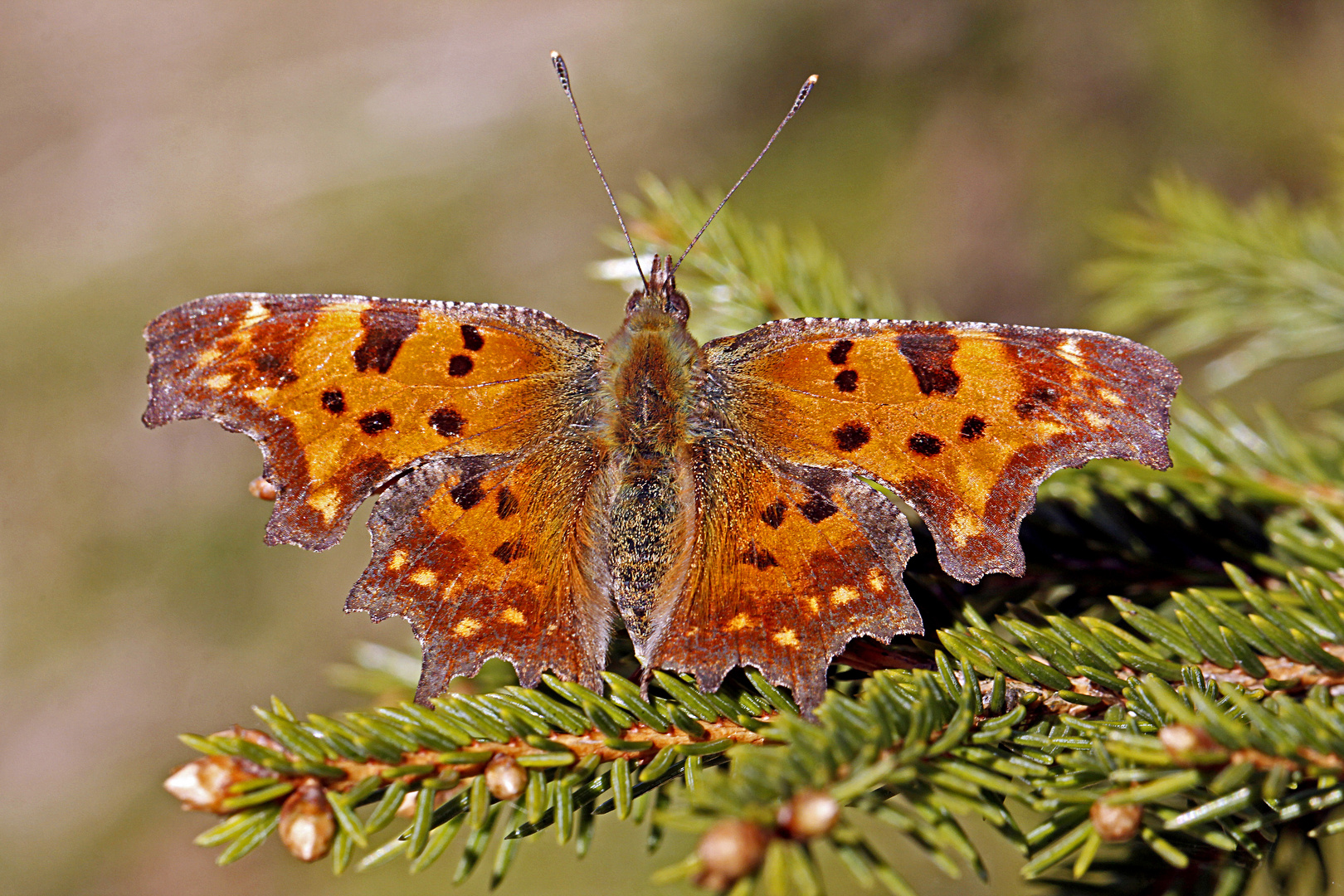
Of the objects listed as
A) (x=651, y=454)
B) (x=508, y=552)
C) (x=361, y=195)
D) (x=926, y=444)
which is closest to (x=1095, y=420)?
(x=926, y=444)

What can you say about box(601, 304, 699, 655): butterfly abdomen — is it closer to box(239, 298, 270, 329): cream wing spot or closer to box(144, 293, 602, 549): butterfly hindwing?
box(144, 293, 602, 549): butterfly hindwing

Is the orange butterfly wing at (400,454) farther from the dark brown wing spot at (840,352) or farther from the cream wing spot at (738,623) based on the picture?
the dark brown wing spot at (840,352)

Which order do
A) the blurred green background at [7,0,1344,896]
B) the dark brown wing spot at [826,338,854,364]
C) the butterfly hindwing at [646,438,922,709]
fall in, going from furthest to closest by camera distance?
the blurred green background at [7,0,1344,896] → the dark brown wing spot at [826,338,854,364] → the butterfly hindwing at [646,438,922,709]

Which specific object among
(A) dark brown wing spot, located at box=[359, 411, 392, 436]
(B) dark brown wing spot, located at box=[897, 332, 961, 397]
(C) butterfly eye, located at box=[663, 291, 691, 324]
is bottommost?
(B) dark brown wing spot, located at box=[897, 332, 961, 397]

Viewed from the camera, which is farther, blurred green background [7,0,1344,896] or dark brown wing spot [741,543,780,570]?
blurred green background [7,0,1344,896]

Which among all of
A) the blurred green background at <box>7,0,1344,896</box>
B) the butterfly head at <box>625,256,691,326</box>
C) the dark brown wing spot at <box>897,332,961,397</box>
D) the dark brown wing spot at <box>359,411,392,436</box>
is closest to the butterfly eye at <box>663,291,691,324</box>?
the butterfly head at <box>625,256,691,326</box>

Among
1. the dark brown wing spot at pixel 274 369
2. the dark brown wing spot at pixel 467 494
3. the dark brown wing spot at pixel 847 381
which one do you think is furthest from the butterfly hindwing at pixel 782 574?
the dark brown wing spot at pixel 274 369
